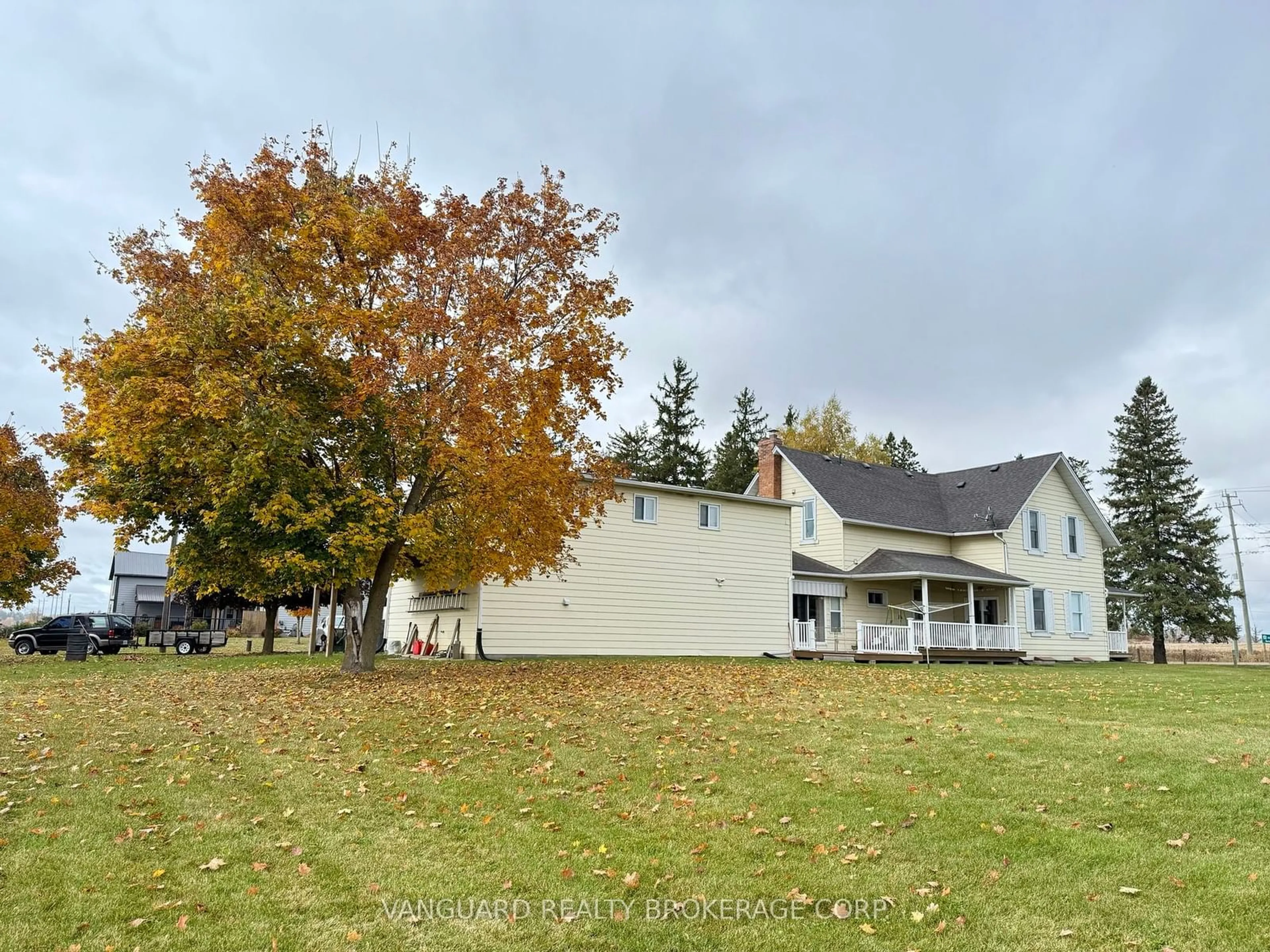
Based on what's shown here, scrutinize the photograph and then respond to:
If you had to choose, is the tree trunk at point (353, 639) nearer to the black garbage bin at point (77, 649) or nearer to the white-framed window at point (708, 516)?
the black garbage bin at point (77, 649)

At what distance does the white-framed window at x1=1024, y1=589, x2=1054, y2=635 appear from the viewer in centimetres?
3278

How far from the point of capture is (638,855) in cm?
568

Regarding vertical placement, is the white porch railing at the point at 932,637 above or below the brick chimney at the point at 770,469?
below

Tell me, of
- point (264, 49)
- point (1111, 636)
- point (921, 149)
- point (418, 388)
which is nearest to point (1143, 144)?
point (921, 149)

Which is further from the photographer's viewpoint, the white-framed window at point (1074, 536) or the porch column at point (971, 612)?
the white-framed window at point (1074, 536)

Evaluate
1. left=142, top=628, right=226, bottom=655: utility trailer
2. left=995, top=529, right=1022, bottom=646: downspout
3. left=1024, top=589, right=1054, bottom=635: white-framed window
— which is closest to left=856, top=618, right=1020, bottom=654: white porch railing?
left=995, top=529, right=1022, bottom=646: downspout

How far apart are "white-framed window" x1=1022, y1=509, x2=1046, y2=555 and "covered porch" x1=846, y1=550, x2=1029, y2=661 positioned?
2085 millimetres

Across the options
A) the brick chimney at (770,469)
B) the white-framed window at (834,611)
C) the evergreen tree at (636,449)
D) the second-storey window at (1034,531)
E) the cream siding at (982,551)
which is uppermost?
the evergreen tree at (636,449)

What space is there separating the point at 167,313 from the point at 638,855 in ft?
45.9

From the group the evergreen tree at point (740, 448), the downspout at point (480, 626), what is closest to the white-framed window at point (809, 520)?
the downspout at point (480, 626)

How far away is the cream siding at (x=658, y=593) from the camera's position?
965 inches

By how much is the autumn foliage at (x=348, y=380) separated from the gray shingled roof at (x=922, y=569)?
48.9 ft

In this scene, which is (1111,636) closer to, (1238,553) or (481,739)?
A: (1238,553)

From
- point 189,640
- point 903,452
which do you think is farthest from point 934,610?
point 903,452
